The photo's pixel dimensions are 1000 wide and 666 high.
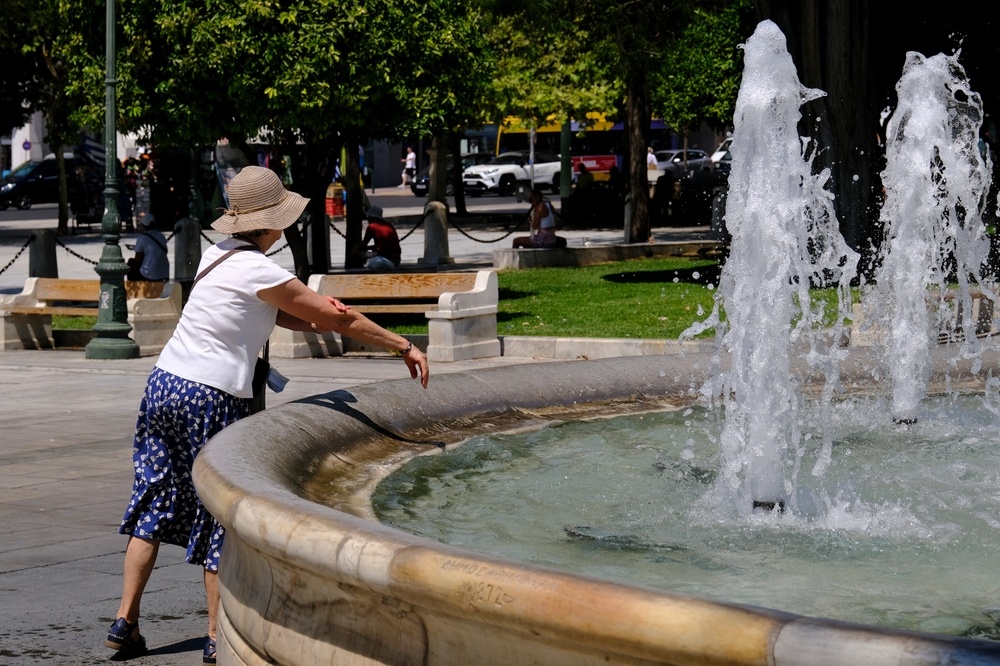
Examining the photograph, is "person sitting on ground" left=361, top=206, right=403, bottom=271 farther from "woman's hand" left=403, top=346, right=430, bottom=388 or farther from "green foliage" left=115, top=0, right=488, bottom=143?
"woman's hand" left=403, top=346, right=430, bottom=388

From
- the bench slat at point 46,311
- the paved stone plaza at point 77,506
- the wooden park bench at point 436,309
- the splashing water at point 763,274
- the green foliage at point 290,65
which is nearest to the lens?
the paved stone plaza at point 77,506

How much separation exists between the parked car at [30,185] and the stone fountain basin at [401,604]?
151 feet

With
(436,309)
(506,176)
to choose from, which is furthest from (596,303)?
(506,176)

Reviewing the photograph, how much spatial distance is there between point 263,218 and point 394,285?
32.7 ft

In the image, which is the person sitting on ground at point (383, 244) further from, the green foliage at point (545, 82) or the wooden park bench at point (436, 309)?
the green foliage at point (545, 82)

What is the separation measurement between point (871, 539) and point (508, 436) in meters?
2.00

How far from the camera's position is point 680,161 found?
55188 mm

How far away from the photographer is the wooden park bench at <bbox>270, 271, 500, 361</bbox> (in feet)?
44.3

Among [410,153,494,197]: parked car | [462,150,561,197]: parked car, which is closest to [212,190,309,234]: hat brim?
[410,153,494,197]: parked car

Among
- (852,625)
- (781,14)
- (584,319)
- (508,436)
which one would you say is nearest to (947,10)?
(781,14)

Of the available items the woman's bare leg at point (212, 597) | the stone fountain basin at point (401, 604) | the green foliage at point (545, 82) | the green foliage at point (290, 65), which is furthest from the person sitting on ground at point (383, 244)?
the woman's bare leg at point (212, 597)

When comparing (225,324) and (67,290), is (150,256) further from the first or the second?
(225,324)

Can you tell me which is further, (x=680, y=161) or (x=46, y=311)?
(x=680, y=161)

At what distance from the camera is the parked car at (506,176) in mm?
55156
